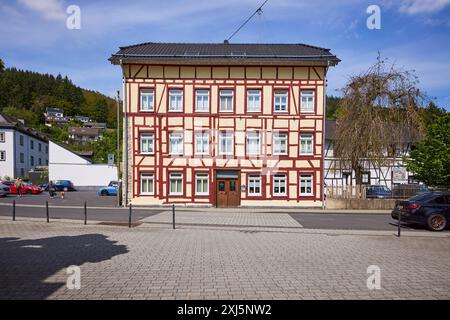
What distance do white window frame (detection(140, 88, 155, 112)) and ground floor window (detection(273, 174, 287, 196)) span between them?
1029cm

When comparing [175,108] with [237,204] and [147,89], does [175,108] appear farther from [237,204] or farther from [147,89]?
[237,204]

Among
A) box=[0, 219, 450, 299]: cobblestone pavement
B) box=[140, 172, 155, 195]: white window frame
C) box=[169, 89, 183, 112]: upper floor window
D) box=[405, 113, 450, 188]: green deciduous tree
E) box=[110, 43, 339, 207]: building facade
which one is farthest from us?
box=[140, 172, 155, 195]: white window frame

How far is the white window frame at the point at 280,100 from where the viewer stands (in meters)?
23.2

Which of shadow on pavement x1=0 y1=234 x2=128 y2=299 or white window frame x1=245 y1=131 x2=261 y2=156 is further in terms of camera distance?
white window frame x1=245 y1=131 x2=261 y2=156

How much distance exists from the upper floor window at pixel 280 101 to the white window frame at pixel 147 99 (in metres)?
8.85

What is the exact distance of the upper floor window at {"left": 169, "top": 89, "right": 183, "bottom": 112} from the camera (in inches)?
913

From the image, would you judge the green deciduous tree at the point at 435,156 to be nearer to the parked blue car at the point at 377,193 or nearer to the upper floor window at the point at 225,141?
the parked blue car at the point at 377,193

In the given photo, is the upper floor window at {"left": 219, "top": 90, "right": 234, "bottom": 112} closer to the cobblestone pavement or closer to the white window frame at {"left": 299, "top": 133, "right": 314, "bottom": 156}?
the white window frame at {"left": 299, "top": 133, "right": 314, "bottom": 156}

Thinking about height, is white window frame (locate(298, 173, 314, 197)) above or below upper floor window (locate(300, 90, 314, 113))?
below

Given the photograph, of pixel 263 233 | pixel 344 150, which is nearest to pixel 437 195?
pixel 263 233

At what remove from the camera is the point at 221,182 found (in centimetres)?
2333

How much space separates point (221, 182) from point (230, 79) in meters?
7.47

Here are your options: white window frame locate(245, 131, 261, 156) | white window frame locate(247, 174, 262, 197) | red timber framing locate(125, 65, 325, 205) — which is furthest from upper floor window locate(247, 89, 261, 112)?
white window frame locate(247, 174, 262, 197)


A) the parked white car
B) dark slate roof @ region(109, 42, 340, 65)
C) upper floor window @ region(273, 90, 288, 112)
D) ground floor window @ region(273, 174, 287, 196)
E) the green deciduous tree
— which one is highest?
dark slate roof @ region(109, 42, 340, 65)
